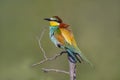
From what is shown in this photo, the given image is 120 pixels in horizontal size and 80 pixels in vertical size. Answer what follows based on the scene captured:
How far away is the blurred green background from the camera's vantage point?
119 inches

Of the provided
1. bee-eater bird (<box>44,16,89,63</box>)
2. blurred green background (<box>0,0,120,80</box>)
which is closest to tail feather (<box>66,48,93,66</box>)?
bee-eater bird (<box>44,16,89,63</box>)

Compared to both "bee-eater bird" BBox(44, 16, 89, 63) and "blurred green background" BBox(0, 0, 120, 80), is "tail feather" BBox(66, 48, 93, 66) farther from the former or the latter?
"blurred green background" BBox(0, 0, 120, 80)

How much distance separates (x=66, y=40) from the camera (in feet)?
6.20

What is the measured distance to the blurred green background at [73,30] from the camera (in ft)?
9.89

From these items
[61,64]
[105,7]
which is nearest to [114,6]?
[105,7]

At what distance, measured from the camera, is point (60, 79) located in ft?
9.73

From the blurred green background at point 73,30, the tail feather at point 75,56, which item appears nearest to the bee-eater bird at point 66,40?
the tail feather at point 75,56

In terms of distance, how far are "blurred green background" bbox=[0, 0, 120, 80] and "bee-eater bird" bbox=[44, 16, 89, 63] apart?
88 cm

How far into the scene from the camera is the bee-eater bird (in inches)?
74.0

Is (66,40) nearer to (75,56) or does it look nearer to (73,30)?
(75,56)

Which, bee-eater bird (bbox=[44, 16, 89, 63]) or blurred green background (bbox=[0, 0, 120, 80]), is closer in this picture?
bee-eater bird (bbox=[44, 16, 89, 63])

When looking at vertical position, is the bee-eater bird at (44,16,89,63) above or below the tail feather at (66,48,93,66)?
above

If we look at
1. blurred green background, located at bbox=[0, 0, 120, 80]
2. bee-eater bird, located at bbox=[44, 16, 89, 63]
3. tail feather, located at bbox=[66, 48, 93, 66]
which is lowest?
blurred green background, located at bbox=[0, 0, 120, 80]

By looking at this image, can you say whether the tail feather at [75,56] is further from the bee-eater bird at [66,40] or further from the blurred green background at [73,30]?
the blurred green background at [73,30]
